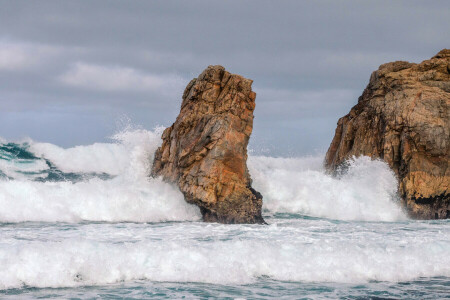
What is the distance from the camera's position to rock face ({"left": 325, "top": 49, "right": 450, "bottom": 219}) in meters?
20.2

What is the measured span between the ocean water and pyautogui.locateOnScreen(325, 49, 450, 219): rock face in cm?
77

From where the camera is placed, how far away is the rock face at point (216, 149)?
56.7 ft

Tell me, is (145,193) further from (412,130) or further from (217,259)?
(412,130)

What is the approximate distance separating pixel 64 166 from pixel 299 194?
1330 cm

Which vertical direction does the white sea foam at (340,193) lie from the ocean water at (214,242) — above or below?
above

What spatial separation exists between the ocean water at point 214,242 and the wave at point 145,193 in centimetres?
5

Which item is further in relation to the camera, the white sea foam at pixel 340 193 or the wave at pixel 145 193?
the white sea foam at pixel 340 193

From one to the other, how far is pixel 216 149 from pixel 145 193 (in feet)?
12.3

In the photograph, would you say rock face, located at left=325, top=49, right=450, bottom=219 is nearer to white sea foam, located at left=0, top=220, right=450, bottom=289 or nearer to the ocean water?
the ocean water

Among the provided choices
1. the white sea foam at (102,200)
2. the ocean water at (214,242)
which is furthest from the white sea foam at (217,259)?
the white sea foam at (102,200)

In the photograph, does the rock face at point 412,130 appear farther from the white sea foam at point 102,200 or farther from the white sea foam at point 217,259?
the white sea foam at point 102,200

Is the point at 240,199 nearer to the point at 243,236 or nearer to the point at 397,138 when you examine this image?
the point at 243,236

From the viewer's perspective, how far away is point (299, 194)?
875 inches

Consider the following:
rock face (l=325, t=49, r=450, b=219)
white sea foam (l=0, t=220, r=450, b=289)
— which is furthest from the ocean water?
rock face (l=325, t=49, r=450, b=219)
